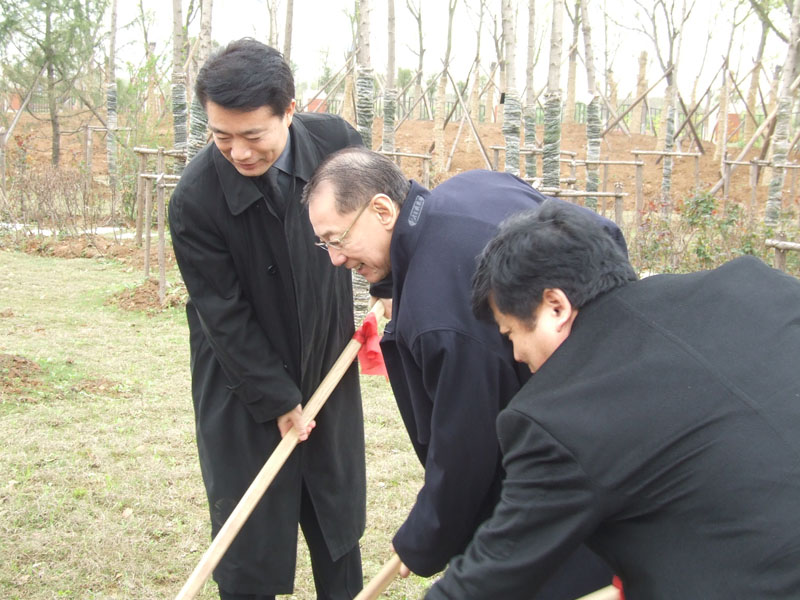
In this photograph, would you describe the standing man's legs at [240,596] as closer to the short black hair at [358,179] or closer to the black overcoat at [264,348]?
the black overcoat at [264,348]

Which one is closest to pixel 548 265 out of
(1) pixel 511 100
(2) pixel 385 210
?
(2) pixel 385 210

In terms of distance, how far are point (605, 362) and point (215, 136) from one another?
1.45m

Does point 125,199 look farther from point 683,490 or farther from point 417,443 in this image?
point 683,490

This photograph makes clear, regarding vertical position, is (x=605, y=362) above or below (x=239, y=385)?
above

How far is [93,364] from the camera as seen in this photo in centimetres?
605

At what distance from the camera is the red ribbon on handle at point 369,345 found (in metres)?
2.86

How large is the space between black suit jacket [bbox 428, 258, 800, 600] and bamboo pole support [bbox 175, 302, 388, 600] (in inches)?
46.1

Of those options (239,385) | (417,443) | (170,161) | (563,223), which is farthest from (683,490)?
(170,161)

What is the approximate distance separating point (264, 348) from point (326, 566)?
86 cm

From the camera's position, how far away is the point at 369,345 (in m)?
2.89

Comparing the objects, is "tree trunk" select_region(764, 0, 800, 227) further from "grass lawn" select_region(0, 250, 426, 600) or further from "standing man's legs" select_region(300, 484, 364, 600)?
"standing man's legs" select_region(300, 484, 364, 600)

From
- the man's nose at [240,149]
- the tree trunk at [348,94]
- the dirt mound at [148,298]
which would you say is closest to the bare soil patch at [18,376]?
the dirt mound at [148,298]

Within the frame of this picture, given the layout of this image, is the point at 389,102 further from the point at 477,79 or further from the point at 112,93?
the point at 477,79

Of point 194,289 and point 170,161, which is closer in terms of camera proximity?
point 194,289
